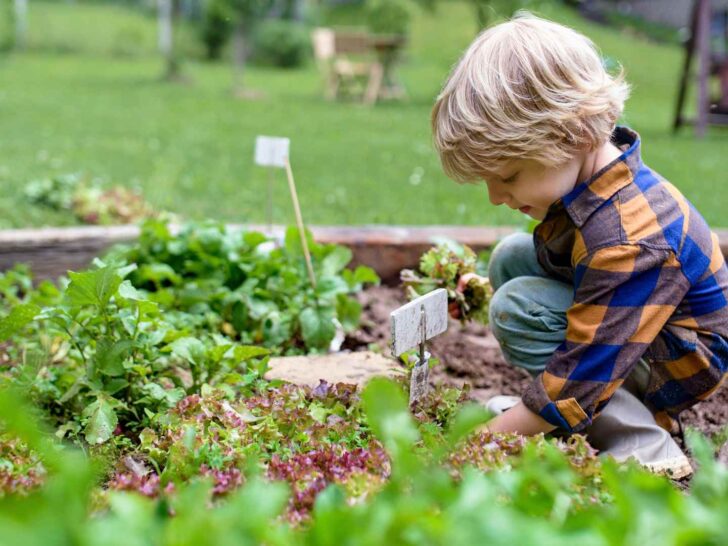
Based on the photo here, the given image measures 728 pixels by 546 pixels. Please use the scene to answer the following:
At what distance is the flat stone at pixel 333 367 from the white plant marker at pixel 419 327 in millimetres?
350

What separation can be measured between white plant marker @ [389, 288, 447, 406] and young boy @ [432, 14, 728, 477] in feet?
0.60

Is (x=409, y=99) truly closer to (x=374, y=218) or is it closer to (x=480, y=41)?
(x=374, y=218)

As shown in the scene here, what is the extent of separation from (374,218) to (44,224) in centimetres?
151

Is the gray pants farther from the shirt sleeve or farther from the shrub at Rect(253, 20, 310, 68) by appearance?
the shrub at Rect(253, 20, 310, 68)

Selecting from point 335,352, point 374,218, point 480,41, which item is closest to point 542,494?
point 480,41

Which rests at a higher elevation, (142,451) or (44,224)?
(142,451)

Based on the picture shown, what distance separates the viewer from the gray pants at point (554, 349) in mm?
2160

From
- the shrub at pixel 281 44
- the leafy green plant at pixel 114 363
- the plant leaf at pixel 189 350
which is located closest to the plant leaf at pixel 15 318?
the leafy green plant at pixel 114 363

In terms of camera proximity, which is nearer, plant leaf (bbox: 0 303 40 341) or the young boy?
the young boy

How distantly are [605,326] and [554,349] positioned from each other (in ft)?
1.04

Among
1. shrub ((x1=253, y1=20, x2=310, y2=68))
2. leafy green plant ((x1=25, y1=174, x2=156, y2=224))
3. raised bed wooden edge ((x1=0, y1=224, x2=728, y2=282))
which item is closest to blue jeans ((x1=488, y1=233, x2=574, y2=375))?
raised bed wooden edge ((x1=0, y1=224, x2=728, y2=282))

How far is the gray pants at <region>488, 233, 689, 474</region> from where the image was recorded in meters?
2.16

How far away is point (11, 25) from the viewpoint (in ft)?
50.2

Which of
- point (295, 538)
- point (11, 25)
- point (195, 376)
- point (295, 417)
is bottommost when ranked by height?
point (11, 25)
